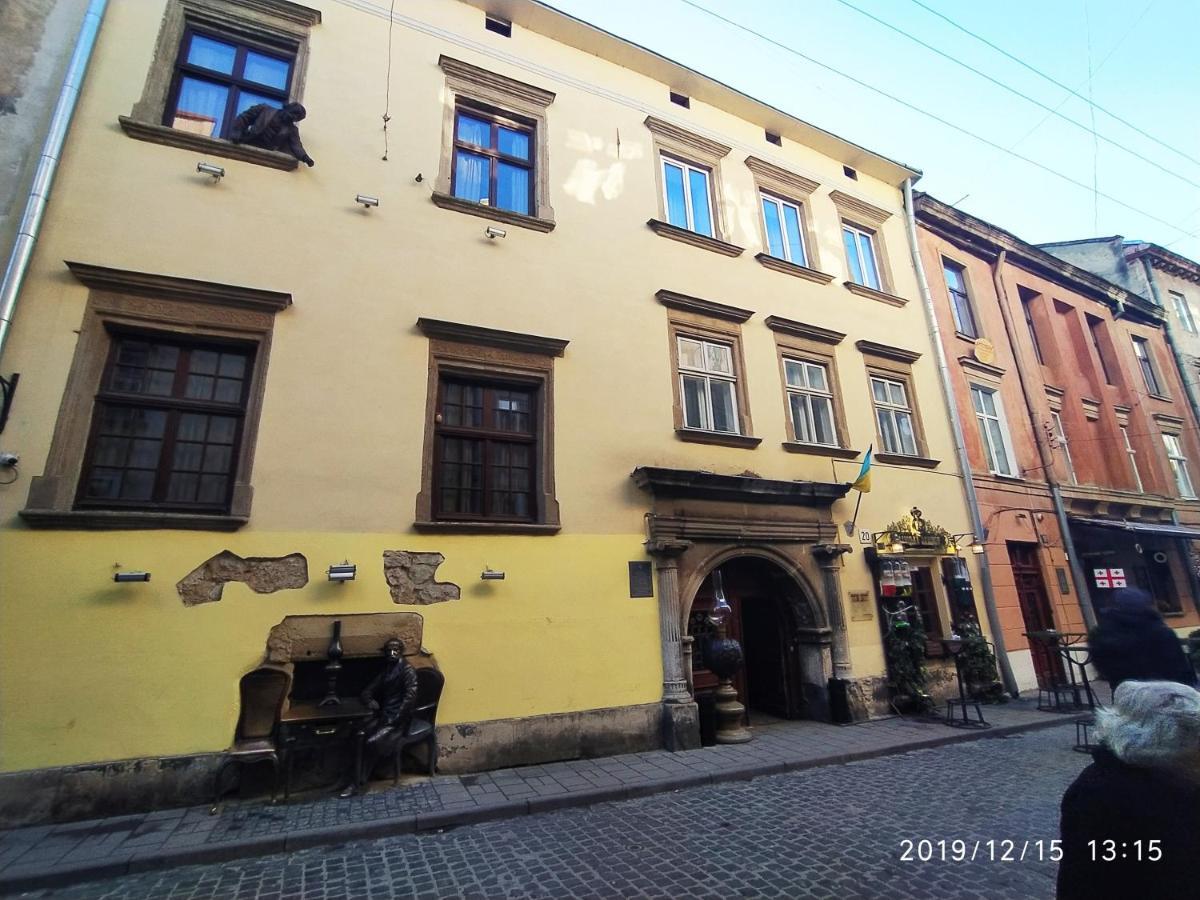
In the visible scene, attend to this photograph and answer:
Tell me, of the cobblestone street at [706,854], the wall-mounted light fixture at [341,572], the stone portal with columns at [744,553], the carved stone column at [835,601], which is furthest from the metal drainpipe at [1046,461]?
the wall-mounted light fixture at [341,572]

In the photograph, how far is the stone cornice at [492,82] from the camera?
29.3 feet

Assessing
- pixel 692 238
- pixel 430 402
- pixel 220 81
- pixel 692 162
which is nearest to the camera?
pixel 430 402

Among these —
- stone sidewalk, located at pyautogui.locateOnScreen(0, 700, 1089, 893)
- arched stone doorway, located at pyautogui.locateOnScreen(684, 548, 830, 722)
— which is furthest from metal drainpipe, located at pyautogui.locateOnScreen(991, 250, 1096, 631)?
stone sidewalk, located at pyautogui.locateOnScreen(0, 700, 1089, 893)

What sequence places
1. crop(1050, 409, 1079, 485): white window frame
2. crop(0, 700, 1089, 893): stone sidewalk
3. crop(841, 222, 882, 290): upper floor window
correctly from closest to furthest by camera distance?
crop(0, 700, 1089, 893): stone sidewalk → crop(841, 222, 882, 290): upper floor window → crop(1050, 409, 1079, 485): white window frame

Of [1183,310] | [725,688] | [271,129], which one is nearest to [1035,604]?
[725,688]

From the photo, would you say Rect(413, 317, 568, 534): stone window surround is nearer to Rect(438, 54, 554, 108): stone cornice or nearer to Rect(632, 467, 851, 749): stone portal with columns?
Rect(632, 467, 851, 749): stone portal with columns

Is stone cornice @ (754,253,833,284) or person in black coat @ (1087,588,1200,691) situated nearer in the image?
person in black coat @ (1087,588,1200,691)

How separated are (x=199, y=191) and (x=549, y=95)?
5.68m

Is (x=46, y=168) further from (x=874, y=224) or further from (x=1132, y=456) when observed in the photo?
(x=1132, y=456)

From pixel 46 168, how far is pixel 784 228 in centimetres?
1152

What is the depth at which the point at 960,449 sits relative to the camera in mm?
11844

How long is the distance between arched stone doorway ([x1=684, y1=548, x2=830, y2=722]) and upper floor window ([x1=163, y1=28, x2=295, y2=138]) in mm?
9151

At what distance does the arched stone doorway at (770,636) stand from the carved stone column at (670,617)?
27.2 inches

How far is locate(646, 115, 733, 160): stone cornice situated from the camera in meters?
10.6
